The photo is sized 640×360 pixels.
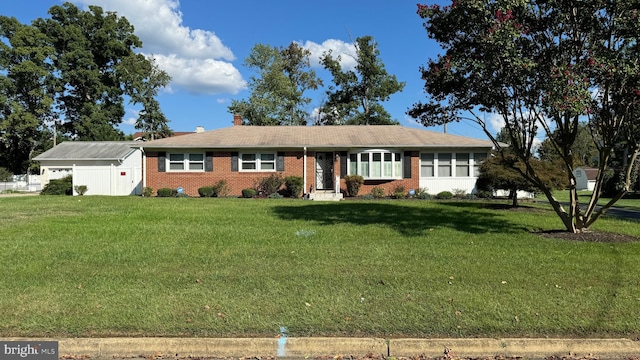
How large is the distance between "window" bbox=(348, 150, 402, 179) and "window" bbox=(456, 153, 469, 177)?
3.12 metres

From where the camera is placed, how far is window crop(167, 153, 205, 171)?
20812mm

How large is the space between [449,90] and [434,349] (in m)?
7.24

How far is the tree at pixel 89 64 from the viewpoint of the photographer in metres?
42.7

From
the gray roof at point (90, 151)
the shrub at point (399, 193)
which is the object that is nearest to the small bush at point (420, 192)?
the shrub at point (399, 193)

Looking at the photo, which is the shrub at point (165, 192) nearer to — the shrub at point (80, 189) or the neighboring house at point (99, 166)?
the neighboring house at point (99, 166)

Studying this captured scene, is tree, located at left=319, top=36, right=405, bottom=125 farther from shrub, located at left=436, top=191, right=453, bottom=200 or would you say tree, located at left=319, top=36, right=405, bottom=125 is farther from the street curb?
the street curb

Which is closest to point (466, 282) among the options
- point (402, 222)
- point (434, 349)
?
point (434, 349)

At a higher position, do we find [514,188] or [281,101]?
[281,101]

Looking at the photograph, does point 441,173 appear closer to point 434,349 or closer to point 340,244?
point 340,244

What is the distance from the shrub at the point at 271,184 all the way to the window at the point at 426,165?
731 cm

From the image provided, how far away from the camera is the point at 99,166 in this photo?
23.3 meters

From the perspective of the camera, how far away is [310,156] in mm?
20922

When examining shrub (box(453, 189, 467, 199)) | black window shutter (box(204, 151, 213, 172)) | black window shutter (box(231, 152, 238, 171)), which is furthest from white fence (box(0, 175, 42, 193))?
shrub (box(453, 189, 467, 199))

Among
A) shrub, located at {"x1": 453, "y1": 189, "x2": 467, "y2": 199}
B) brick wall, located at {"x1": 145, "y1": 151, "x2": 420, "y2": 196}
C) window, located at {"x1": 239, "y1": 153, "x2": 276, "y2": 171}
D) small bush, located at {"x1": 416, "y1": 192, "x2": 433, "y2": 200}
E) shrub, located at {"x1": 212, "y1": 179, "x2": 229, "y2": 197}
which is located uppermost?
window, located at {"x1": 239, "y1": 153, "x2": 276, "y2": 171}
